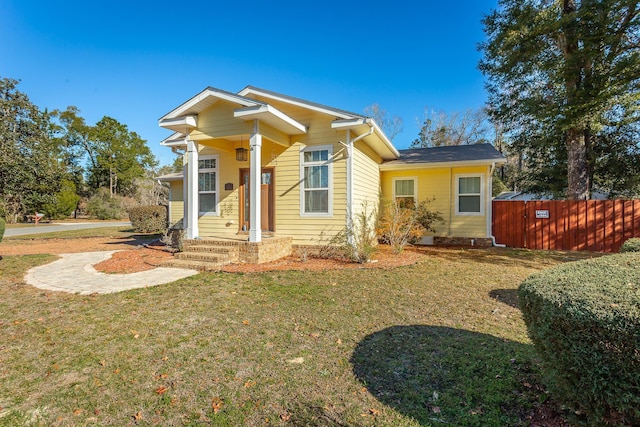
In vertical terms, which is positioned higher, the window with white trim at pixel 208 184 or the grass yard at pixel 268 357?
the window with white trim at pixel 208 184

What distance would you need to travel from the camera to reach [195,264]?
7211 mm

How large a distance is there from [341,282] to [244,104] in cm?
523

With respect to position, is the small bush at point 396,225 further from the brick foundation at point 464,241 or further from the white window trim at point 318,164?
the white window trim at point 318,164

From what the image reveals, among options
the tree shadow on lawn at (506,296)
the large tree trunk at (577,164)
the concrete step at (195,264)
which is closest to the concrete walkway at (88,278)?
the concrete step at (195,264)

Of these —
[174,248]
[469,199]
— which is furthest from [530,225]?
[174,248]

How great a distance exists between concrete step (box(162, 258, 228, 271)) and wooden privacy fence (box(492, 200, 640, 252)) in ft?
32.0

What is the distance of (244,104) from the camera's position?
7793 millimetres

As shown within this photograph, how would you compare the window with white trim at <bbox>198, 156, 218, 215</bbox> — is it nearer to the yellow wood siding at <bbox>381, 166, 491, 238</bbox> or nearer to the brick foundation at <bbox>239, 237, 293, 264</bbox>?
the brick foundation at <bbox>239, 237, 293, 264</bbox>

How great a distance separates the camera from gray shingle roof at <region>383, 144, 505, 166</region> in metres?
10.6

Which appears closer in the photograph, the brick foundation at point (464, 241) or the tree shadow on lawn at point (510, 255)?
the tree shadow on lawn at point (510, 255)

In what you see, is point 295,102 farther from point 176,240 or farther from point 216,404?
point 216,404

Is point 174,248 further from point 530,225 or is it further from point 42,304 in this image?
point 530,225

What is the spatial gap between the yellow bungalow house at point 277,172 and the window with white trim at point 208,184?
3 cm

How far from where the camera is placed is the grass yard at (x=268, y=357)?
2.26 metres
